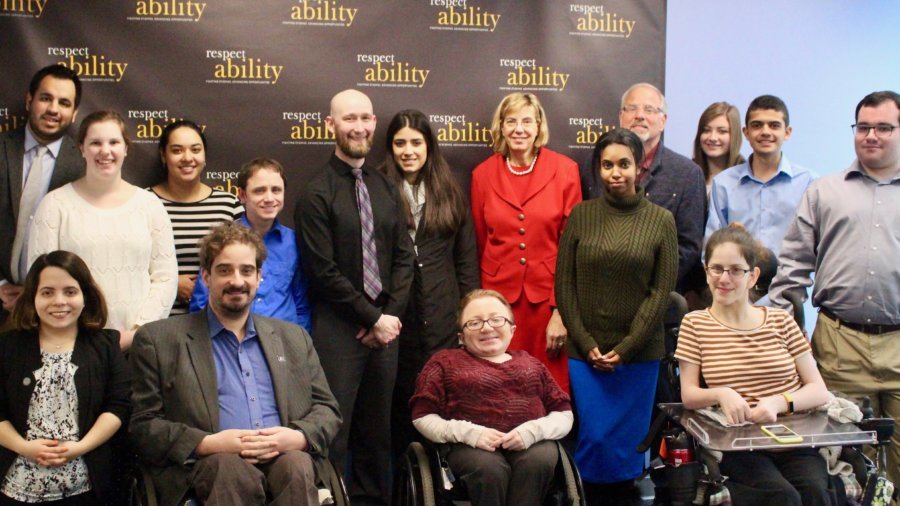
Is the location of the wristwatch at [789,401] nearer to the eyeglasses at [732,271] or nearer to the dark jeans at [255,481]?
the eyeglasses at [732,271]

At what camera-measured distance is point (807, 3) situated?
570 cm

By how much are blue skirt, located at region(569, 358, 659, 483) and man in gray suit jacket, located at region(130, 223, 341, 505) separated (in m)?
1.26

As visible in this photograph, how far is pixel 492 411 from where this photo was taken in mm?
3705

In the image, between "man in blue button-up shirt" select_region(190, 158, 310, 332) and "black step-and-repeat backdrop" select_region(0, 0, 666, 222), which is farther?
"black step-and-repeat backdrop" select_region(0, 0, 666, 222)

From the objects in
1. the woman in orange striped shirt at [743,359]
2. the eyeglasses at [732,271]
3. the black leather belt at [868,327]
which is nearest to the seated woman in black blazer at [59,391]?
the woman in orange striped shirt at [743,359]

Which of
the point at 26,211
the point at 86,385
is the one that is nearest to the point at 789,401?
the point at 86,385

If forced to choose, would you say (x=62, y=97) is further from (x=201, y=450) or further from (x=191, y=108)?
(x=201, y=450)

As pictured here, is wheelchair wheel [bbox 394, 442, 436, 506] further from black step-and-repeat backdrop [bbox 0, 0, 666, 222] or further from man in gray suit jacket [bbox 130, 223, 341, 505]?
black step-and-repeat backdrop [bbox 0, 0, 666, 222]

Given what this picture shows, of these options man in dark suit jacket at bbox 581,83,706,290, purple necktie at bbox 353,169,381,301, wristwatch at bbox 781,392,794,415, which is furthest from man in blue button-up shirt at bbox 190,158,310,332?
wristwatch at bbox 781,392,794,415

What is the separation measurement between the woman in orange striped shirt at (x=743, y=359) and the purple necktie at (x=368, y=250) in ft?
4.47

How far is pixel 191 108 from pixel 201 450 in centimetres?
221

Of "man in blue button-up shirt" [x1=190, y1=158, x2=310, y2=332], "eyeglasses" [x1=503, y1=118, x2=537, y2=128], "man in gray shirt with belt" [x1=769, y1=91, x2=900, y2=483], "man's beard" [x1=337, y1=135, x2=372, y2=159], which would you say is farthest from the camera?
"eyeglasses" [x1=503, y1=118, x2=537, y2=128]

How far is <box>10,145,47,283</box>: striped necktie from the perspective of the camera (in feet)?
13.9

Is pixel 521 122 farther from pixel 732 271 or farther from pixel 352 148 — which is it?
pixel 732 271
